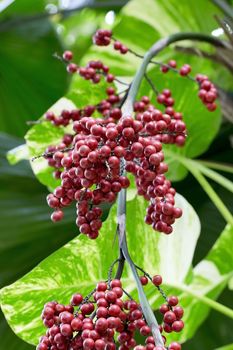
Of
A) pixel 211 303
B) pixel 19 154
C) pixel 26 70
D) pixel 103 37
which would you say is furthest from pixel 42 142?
pixel 26 70

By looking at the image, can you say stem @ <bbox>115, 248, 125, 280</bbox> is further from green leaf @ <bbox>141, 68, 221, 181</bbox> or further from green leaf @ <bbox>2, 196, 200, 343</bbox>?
green leaf @ <bbox>141, 68, 221, 181</bbox>

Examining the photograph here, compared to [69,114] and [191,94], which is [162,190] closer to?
[69,114]

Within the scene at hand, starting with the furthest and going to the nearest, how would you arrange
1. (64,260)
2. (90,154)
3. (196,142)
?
(196,142), (64,260), (90,154)

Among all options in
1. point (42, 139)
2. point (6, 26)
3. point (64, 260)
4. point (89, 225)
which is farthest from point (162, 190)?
point (6, 26)

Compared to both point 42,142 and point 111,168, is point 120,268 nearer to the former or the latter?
point 111,168

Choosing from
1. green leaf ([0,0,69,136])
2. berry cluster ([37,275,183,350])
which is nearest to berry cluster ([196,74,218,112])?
berry cluster ([37,275,183,350])

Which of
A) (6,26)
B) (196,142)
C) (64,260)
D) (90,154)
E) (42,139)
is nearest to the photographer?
(90,154)

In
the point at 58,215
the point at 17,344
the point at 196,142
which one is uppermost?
the point at 58,215
